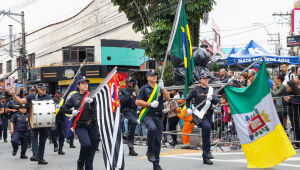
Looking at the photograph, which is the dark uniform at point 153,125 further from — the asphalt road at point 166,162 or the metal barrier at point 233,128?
the metal barrier at point 233,128

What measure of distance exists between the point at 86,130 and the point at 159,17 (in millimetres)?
16233

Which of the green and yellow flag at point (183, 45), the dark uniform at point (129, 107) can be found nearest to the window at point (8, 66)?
the dark uniform at point (129, 107)

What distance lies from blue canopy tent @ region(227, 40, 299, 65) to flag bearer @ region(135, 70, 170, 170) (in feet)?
30.6

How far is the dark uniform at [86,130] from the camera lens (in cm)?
748

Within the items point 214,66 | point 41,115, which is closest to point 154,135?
point 41,115

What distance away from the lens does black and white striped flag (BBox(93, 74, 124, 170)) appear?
23.2 feet

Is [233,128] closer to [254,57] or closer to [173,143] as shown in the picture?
[173,143]

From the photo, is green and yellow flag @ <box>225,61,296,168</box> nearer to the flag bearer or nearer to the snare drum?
the flag bearer

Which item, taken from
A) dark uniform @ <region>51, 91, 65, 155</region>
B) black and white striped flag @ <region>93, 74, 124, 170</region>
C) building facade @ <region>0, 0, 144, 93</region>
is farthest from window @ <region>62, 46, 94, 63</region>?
black and white striped flag @ <region>93, 74, 124, 170</region>

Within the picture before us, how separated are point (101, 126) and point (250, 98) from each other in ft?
10.6

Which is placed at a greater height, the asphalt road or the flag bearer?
the flag bearer

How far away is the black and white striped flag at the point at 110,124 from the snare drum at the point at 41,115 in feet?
9.37

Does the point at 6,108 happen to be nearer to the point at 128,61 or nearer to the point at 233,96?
the point at 233,96

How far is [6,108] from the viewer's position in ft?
56.3
